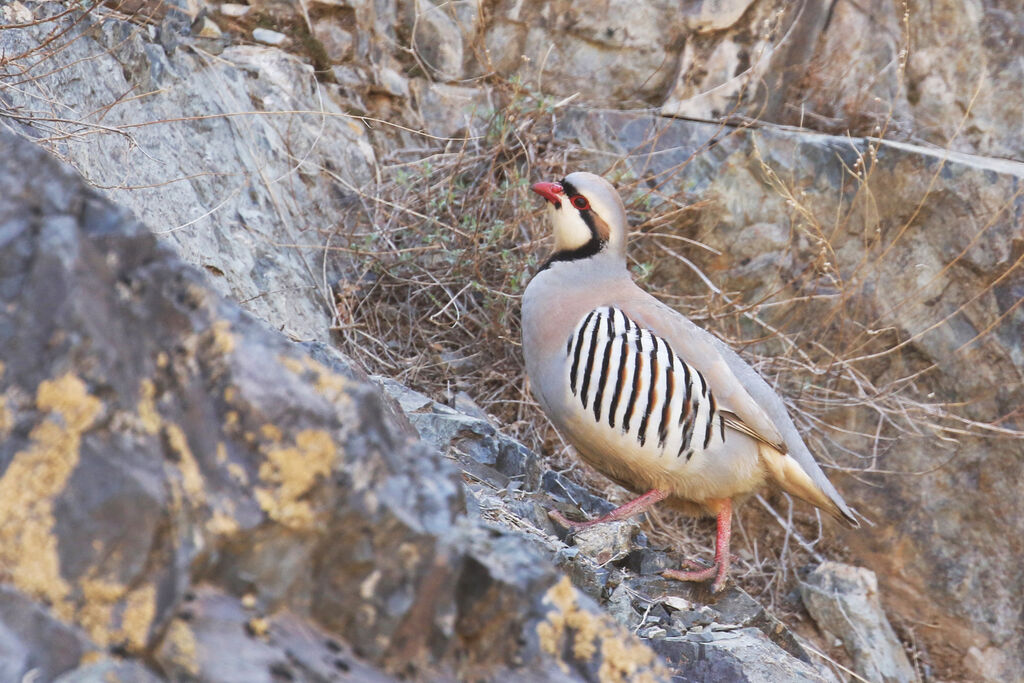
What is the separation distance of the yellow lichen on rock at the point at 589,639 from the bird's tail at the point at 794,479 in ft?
7.81

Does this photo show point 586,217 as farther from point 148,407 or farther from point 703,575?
point 148,407

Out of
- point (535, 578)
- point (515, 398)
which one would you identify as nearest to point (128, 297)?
point (535, 578)

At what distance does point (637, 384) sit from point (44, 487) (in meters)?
2.58

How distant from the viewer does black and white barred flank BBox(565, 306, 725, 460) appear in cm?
372

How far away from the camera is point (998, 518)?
601 centimetres

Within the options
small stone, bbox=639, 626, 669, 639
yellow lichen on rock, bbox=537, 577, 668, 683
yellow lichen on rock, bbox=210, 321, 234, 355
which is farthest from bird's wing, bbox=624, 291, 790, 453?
yellow lichen on rock, bbox=210, 321, 234, 355

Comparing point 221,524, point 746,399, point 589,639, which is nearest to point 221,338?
point 221,524

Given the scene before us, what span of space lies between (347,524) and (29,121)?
2644 millimetres

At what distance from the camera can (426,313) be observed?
18.3ft

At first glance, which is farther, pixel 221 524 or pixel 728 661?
pixel 728 661

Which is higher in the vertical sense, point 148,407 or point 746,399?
point 148,407

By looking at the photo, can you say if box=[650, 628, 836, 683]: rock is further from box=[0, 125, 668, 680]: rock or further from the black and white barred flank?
box=[0, 125, 668, 680]: rock

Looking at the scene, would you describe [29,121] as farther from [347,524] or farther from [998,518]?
[998,518]

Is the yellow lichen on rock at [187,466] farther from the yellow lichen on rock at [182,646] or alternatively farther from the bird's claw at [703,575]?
the bird's claw at [703,575]
